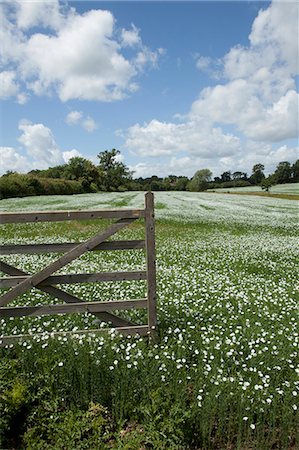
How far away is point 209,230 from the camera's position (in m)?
25.5

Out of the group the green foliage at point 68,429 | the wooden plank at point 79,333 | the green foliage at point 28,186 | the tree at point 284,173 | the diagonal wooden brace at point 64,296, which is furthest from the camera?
the tree at point 284,173

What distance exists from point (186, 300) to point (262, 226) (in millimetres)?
21156

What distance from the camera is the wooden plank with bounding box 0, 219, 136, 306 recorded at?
6371 millimetres

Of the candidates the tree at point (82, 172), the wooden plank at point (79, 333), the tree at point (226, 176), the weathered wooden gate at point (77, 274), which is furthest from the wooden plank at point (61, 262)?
the tree at point (226, 176)

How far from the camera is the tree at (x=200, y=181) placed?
140m

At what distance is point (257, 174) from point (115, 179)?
62.4m

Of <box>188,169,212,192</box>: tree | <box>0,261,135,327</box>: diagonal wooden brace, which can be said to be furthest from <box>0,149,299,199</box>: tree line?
<box>0,261,135,327</box>: diagonal wooden brace

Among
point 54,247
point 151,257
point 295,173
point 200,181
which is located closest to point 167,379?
point 151,257

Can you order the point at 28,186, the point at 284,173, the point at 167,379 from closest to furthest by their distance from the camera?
the point at 167,379, the point at 28,186, the point at 284,173

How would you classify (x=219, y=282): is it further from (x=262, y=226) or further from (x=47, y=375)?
(x=262, y=226)

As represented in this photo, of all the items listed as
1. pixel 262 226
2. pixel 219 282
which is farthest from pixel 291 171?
pixel 219 282

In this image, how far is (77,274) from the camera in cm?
660

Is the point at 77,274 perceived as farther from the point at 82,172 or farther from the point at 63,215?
the point at 82,172

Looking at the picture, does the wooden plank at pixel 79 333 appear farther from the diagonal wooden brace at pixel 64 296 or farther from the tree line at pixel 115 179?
the tree line at pixel 115 179
